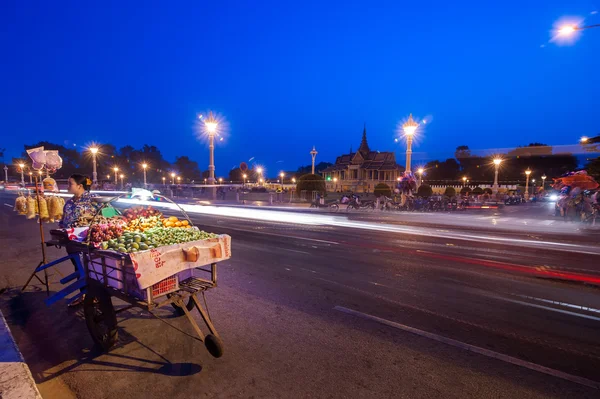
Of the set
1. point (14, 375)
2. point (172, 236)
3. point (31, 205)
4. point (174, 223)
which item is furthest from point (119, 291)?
point (31, 205)

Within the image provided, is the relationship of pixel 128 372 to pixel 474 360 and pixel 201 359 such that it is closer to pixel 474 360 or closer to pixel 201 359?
pixel 201 359

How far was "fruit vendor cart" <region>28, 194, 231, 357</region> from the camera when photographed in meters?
3.38

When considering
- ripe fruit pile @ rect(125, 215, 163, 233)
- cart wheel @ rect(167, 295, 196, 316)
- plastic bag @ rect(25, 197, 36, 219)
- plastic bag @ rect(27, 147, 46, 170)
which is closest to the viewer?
ripe fruit pile @ rect(125, 215, 163, 233)

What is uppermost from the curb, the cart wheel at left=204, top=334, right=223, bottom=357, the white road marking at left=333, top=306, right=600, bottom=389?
the cart wheel at left=204, top=334, right=223, bottom=357

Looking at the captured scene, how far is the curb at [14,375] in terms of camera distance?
3000mm

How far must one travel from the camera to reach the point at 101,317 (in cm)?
387

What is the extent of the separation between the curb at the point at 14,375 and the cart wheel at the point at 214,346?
1570 millimetres

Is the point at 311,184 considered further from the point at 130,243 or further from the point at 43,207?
the point at 130,243

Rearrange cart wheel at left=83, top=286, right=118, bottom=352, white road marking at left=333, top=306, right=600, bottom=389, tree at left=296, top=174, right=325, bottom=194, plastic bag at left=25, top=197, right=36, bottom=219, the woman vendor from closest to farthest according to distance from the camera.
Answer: white road marking at left=333, top=306, right=600, bottom=389 → cart wheel at left=83, top=286, right=118, bottom=352 → the woman vendor → plastic bag at left=25, top=197, right=36, bottom=219 → tree at left=296, top=174, right=325, bottom=194

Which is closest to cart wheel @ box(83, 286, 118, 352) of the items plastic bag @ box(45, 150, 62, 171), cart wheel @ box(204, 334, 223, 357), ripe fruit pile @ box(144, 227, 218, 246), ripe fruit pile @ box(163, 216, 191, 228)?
ripe fruit pile @ box(144, 227, 218, 246)

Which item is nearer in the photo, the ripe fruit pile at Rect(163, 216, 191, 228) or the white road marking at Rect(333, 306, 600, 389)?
the white road marking at Rect(333, 306, 600, 389)

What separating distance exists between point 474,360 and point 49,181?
13.9 m

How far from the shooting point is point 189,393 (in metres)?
3.16

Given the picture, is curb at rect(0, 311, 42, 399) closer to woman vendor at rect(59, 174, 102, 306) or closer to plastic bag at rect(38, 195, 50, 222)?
woman vendor at rect(59, 174, 102, 306)
